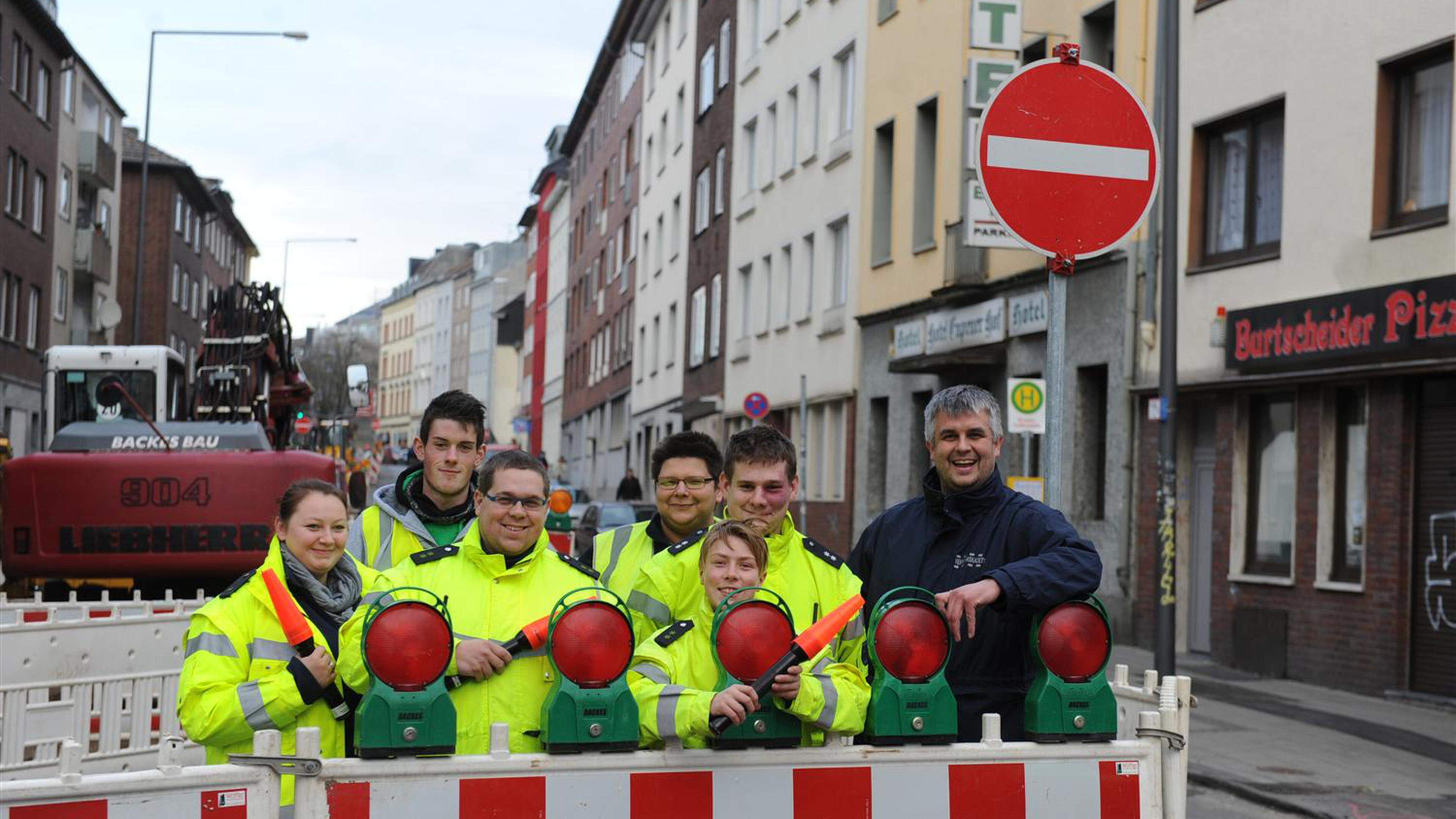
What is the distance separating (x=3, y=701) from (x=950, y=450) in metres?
6.49

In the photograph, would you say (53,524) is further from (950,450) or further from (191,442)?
(950,450)

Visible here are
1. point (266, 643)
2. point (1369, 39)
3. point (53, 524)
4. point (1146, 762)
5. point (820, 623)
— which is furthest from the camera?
point (1369, 39)

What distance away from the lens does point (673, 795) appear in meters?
3.91

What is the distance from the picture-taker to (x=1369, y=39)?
16750 millimetres

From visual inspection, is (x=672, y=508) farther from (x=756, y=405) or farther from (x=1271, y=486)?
(x=756, y=405)

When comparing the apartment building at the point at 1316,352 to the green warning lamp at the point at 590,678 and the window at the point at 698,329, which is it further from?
the window at the point at 698,329

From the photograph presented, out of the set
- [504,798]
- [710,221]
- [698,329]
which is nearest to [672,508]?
[504,798]

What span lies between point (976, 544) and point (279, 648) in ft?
5.97

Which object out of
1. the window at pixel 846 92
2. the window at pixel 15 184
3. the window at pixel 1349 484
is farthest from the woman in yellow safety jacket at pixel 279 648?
the window at pixel 15 184

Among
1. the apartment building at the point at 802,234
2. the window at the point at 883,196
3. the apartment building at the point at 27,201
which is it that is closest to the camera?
the window at the point at 883,196

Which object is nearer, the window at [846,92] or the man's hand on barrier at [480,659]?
the man's hand on barrier at [480,659]

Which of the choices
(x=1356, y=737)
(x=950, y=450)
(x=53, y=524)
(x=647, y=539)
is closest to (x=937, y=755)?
(x=950, y=450)

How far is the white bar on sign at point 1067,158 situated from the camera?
6.52 m

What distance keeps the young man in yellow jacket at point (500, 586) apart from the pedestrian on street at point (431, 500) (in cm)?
119
